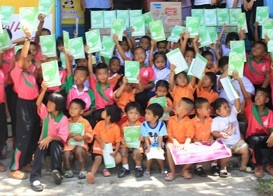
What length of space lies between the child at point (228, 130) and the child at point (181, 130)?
0.92 ft

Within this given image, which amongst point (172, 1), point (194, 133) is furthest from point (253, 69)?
point (172, 1)

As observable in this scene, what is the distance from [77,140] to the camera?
5.34 m

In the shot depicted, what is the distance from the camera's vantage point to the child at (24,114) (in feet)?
17.3

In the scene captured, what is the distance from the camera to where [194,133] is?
5441 millimetres

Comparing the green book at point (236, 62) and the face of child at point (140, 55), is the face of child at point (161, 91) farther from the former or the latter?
the green book at point (236, 62)

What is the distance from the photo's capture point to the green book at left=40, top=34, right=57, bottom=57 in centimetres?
552

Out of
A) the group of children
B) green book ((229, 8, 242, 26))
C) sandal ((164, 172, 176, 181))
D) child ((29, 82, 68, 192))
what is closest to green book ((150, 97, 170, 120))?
the group of children

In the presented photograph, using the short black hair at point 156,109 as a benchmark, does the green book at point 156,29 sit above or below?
above

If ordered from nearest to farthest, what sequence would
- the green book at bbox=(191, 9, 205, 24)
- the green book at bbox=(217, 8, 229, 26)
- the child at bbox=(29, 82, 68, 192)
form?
the child at bbox=(29, 82, 68, 192) < the green book at bbox=(191, 9, 205, 24) < the green book at bbox=(217, 8, 229, 26)

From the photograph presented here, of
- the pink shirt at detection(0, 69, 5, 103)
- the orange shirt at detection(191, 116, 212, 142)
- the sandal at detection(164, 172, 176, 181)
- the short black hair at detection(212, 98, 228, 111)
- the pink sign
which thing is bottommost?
the sandal at detection(164, 172, 176, 181)

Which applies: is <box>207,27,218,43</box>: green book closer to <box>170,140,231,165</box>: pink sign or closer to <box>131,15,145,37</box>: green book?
<box>131,15,145,37</box>: green book

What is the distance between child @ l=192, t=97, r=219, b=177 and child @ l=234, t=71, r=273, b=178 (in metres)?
0.44

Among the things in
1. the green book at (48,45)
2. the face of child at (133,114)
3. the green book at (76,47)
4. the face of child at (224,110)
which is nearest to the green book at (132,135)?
the face of child at (133,114)

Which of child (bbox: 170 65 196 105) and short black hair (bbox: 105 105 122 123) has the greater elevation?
child (bbox: 170 65 196 105)
